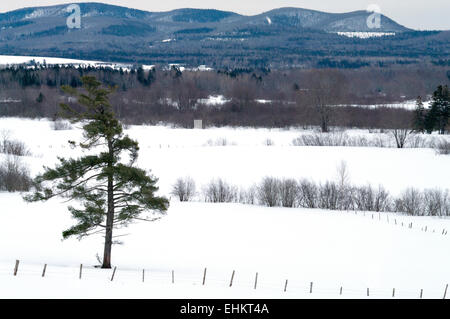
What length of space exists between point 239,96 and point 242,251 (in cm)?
8737

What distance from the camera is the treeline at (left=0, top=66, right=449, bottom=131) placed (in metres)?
91.7

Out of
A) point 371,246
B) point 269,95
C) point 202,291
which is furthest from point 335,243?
point 269,95

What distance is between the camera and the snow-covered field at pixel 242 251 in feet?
60.6

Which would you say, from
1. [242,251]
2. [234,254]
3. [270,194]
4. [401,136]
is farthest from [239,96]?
[234,254]

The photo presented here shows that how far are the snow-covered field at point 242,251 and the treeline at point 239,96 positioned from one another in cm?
3930

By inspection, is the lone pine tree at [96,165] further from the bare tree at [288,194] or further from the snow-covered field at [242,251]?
the bare tree at [288,194]

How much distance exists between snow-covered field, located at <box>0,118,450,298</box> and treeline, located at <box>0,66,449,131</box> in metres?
39.3

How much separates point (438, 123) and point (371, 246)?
50.7m

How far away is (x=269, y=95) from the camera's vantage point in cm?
12400

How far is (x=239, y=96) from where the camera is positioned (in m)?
115

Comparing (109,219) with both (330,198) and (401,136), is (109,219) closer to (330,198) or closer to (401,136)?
(330,198)

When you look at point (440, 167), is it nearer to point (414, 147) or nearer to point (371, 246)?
point (414, 147)

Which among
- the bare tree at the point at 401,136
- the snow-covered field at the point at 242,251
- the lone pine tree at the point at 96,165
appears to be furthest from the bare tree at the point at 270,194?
the bare tree at the point at 401,136

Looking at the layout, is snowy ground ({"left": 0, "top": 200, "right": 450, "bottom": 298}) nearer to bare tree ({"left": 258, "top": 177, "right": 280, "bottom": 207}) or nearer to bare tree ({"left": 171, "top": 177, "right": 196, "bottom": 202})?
bare tree ({"left": 258, "top": 177, "right": 280, "bottom": 207})
